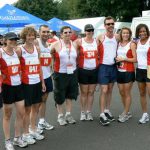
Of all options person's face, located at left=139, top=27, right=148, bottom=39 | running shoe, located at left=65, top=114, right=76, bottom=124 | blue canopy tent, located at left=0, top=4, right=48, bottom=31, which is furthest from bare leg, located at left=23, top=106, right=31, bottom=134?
blue canopy tent, located at left=0, top=4, right=48, bottom=31

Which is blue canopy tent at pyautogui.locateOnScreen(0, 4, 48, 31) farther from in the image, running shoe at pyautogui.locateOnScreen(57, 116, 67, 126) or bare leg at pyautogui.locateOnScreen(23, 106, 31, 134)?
bare leg at pyautogui.locateOnScreen(23, 106, 31, 134)

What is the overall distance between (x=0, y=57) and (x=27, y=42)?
2.02 feet

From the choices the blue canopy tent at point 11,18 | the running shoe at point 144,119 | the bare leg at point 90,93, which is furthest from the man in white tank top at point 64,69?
the blue canopy tent at point 11,18

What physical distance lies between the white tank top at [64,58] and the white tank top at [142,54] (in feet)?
4.03

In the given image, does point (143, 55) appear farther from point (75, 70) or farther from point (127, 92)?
point (75, 70)

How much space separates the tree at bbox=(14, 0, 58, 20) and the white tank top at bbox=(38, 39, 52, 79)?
58090 mm

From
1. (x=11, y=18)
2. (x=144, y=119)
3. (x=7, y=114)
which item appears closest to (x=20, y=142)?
(x=7, y=114)

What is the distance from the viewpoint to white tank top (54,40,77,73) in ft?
23.1

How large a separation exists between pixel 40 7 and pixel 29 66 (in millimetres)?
59769

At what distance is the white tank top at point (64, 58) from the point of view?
7.05 m

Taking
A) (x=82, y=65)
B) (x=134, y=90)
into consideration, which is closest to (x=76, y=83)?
(x=82, y=65)

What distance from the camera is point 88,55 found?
23.8 ft

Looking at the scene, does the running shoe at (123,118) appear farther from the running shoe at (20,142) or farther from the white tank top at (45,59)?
the running shoe at (20,142)

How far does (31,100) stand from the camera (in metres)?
6.18
